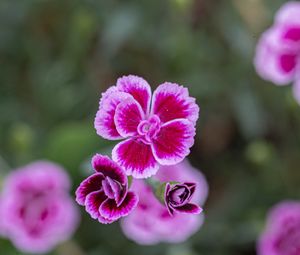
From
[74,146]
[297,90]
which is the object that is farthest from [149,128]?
[74,146]

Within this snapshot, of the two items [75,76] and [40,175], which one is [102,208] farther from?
[75,76]

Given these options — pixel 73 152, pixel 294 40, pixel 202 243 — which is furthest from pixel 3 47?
pixel 294 40

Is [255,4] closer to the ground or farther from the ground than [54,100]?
farther from the ground

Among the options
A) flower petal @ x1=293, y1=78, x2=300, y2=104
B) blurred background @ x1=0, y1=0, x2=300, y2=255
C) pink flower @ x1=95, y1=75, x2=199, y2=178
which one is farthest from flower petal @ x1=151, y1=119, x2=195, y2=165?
blurred background @ x1=0, y1=0, x2=300, y2=255

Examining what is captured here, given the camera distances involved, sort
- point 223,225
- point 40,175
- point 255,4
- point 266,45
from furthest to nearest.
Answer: point 255,4
point 223,225
point 40,175
point 266,45

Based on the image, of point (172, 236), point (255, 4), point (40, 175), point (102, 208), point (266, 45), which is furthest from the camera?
point (255, 4)

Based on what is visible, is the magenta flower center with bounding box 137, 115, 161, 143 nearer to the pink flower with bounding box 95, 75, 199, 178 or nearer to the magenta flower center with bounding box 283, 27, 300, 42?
the pink flower with bounding box 95, 75, 199, 178
